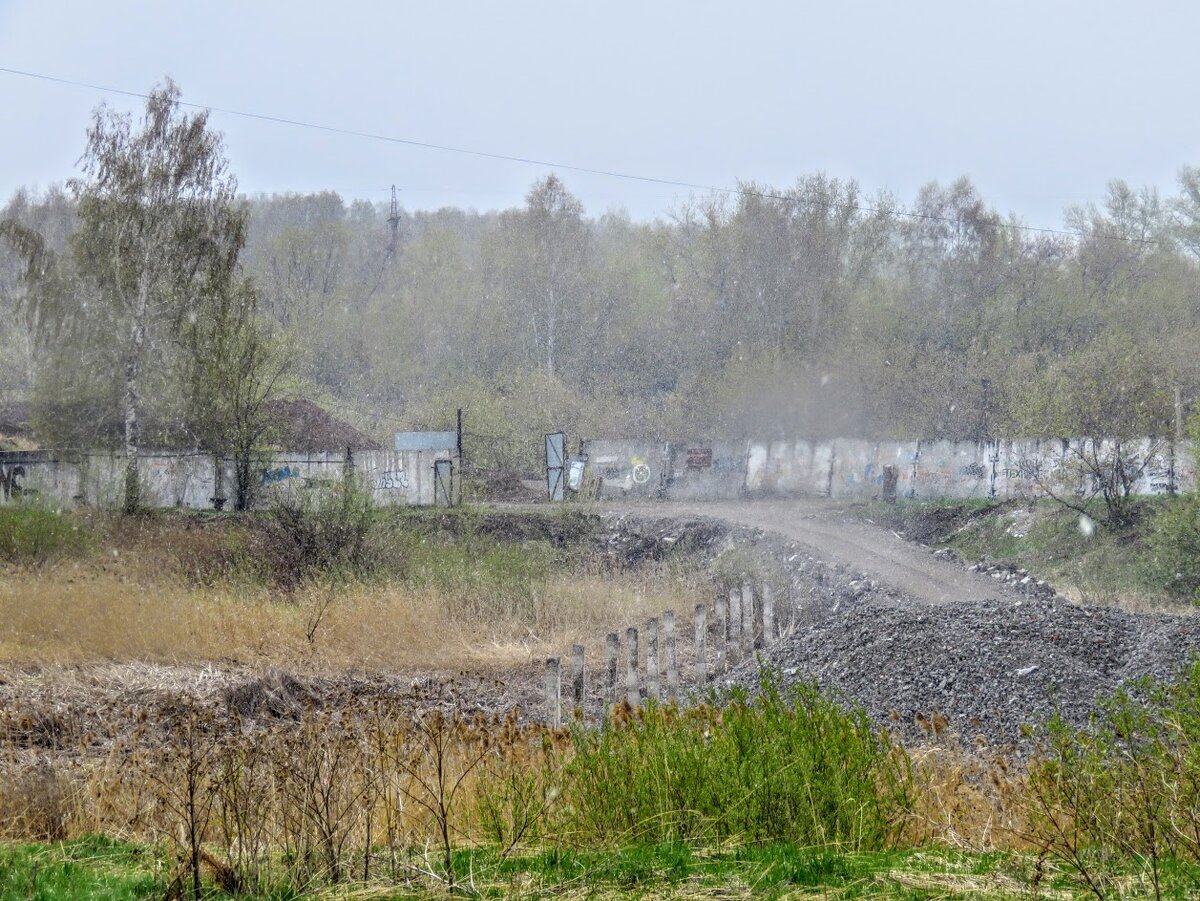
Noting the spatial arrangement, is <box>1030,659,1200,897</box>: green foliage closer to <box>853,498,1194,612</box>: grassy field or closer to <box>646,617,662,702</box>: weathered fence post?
<box>646,617,662,702</box>: weathered fence post

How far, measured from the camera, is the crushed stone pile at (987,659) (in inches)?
408

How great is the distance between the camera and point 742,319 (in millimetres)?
48562

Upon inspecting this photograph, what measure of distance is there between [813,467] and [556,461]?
7894 millimetres

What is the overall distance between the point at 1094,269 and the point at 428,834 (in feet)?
157

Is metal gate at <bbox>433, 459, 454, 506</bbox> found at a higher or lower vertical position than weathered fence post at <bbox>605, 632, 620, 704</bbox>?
higher

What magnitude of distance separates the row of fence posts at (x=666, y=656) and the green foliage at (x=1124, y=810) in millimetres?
4139

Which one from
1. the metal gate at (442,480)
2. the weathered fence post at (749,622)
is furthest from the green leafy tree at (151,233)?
the weathered fence post at (749,622)

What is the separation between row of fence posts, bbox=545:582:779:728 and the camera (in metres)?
11.7

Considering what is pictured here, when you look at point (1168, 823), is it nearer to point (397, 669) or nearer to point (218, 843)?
point (218, 843)

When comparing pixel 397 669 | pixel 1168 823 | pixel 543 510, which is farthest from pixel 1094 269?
pixel 1168 823

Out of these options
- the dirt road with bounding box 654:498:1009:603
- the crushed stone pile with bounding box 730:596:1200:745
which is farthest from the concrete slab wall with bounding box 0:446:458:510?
the crushed stone pile with bounding box 730:596:1200:745

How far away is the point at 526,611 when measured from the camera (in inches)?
715

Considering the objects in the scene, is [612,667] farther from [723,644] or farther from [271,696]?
[271,696]

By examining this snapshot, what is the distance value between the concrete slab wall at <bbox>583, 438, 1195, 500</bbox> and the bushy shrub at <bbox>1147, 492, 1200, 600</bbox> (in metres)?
10.2
